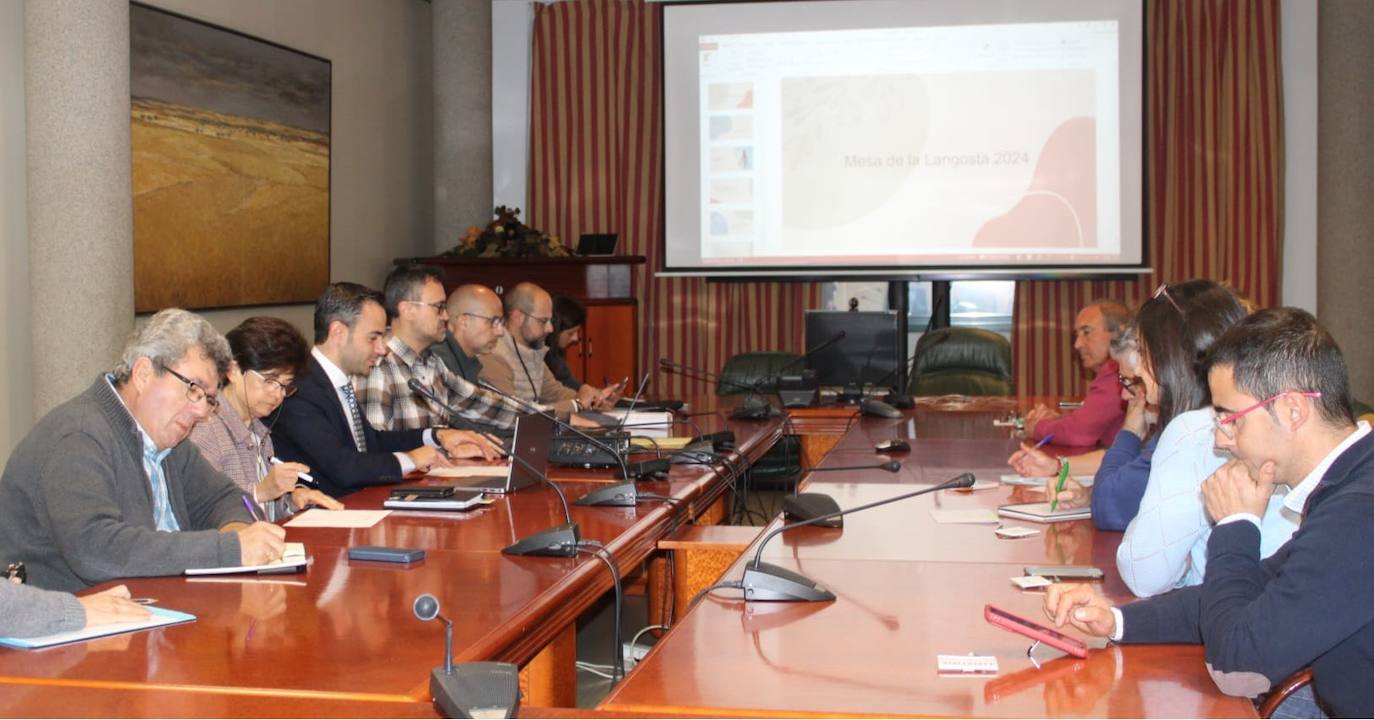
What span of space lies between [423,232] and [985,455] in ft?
17.6

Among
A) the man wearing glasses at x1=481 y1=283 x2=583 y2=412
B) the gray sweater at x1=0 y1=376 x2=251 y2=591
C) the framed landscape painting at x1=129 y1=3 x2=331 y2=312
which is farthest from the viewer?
the framed landscape painting at x1=129 y1=3 x2=331 y2=312

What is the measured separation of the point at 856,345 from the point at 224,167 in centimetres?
314

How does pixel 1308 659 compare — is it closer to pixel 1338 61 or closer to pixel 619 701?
pixel 619 701

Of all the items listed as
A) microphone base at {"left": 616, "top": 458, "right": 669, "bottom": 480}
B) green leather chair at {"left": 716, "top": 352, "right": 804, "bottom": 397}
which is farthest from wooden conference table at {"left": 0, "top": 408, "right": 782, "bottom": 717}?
green leather chair at {"left": 716, "top": 352, "right": 804, "bottom": 397}

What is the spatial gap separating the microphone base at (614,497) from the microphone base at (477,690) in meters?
1.52

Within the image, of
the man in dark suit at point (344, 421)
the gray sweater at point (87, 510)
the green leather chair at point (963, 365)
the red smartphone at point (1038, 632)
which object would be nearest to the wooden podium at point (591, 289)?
the green leather chair at point (963, 365)

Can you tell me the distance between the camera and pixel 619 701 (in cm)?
177

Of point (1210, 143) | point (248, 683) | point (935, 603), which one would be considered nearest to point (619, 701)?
point (248, 683)

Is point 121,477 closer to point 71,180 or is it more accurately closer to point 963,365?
point 71,180

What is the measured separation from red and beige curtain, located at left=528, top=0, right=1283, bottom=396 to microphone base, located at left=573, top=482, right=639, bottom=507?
5.11 m

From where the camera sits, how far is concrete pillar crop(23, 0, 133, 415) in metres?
5.00

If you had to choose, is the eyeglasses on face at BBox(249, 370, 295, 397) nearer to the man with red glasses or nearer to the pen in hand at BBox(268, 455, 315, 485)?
the pen in hand at BBox(268, 455, 315, 485)

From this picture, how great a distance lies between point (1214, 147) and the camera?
312 inches

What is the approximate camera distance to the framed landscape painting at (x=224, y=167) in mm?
5906
